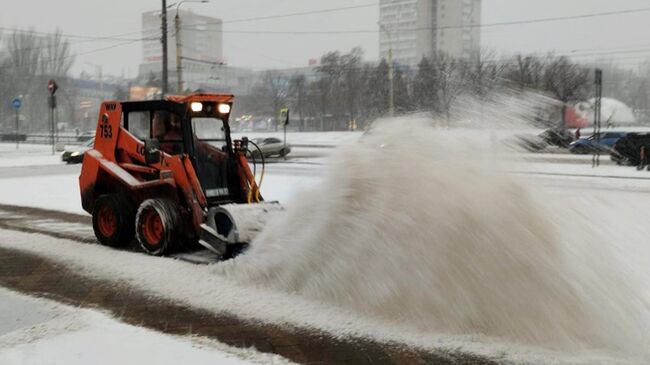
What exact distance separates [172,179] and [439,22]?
41.3 metres

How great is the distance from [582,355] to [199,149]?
18.1ft

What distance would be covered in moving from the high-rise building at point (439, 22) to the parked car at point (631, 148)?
13.3 m

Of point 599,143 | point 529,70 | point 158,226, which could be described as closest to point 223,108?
point 158,226

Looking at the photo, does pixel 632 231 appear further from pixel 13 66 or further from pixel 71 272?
pixel 13 66

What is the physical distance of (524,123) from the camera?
6109mm

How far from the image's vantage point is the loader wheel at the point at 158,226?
7.76 metres

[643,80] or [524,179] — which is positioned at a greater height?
[643,80]

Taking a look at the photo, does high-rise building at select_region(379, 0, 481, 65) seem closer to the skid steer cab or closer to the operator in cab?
the skid steer cab

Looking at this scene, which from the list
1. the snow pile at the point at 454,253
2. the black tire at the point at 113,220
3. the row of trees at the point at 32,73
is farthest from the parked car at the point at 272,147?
the row of trees at the point at 32,73

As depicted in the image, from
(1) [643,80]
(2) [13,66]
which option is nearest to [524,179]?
(1) [643,80]

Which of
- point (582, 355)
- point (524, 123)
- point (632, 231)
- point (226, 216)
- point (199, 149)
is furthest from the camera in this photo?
point (632, 231)

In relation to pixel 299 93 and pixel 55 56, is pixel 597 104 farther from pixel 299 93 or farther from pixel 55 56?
pixel 55 56

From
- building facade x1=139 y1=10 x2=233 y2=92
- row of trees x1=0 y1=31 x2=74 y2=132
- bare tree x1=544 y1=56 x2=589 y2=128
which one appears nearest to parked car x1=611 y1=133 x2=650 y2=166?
bare tree x1=544 y1=56 x2=589 y2=128

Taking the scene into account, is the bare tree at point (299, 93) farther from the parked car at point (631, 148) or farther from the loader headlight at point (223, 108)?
the loader headlight at point (223, 108)
